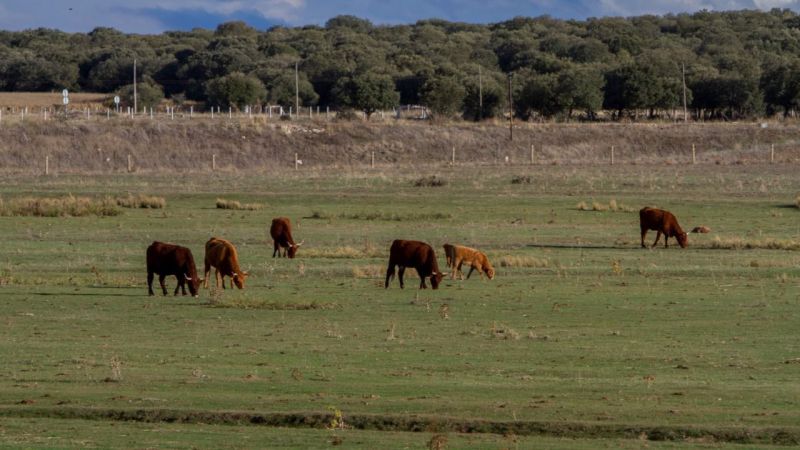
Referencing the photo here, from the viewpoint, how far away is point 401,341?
73.5 ft

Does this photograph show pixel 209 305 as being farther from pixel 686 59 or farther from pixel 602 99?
pixel 686 59

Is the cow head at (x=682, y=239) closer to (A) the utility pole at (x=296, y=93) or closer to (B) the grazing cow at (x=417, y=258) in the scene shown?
(B) the grazing cow at (x=417, y=258)

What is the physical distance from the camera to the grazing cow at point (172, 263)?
28.1 metres

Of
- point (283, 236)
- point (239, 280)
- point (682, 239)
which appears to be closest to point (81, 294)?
point (239, 280)

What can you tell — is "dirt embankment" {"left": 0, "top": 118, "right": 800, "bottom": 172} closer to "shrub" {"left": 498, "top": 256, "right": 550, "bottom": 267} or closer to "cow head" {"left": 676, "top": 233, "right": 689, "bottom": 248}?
"cow head" {"left": 676, "top": 233, "right": 689, "bottom": 248}

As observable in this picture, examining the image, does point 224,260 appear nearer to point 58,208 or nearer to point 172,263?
point 172,263

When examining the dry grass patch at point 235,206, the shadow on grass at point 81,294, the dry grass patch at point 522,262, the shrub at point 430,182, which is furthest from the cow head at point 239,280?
the shrub at point 430,182

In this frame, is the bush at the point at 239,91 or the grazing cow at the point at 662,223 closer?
the grazing cow at the point at 662,223

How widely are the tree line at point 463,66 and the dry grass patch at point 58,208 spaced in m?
52.5

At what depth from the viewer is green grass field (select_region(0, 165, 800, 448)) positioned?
15.7 metres

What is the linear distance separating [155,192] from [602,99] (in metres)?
57.6

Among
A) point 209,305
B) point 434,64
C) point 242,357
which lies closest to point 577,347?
→ point 242,357

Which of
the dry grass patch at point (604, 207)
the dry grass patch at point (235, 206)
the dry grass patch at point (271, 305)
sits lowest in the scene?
the dry grass patch at point (271, 305)

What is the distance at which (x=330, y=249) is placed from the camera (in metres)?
39.6
